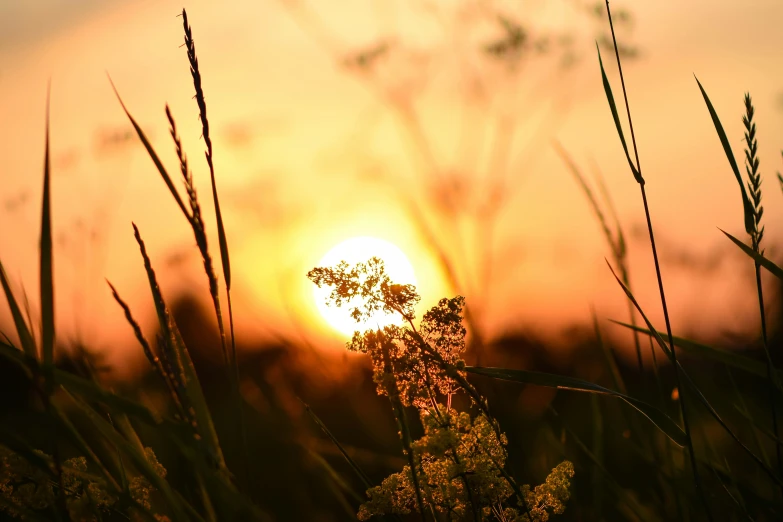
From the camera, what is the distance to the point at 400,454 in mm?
2869

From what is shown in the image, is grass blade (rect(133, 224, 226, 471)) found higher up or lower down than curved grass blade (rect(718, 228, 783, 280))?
lower down

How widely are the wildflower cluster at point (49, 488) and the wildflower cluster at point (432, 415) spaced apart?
19.8 inches

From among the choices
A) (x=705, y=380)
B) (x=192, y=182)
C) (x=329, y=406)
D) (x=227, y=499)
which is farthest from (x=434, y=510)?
(x=329, y=406)

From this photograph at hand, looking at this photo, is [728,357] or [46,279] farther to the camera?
[728,357]

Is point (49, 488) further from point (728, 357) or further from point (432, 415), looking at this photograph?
point (728, 357)

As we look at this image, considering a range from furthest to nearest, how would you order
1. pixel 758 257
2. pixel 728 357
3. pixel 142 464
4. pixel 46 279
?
pixel 728 357 < pixel 758 257 < pixel 142 464 < pixel 46 279

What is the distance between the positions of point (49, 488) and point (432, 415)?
0.81 m

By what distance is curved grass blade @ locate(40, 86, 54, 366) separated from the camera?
1.26 m

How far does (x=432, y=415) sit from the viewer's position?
4.81 feet

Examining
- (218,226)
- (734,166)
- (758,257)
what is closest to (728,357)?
(758,257)

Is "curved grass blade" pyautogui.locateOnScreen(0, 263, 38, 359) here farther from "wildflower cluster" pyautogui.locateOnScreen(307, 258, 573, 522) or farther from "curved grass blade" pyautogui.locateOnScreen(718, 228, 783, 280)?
"curved grass blade" pyautogui.locateOnScreen(718, 228, 783, 280)

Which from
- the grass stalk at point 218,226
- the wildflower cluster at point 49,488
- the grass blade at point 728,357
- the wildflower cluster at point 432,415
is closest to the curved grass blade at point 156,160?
the grass stalk at point 218,226

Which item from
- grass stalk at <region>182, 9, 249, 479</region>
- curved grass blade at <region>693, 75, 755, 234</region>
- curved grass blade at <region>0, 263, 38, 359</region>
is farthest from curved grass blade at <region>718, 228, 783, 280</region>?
curved grass blade at <region>0, 263, 38, 359</region>

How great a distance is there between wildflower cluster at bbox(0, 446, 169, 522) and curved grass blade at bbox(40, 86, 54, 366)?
0.21 metres
